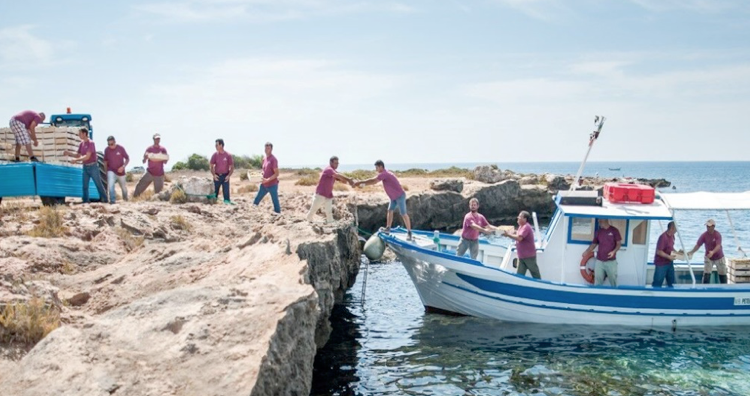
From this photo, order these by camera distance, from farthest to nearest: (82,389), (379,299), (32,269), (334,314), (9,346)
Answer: (379,299), (334,314), (32,269), (9,346), (82,389)

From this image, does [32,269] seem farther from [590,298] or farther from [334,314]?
[590,298]

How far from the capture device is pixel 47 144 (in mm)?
18141

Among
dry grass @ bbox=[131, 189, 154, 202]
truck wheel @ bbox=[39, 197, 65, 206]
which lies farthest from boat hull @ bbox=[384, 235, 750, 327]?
truck wheel @ bbox=[39, 197, 65, 206]

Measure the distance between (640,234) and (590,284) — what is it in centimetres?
161

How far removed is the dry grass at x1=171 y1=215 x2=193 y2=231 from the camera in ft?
47.8

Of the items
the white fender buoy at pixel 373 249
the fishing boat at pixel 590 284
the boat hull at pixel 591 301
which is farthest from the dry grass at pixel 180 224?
the boat hull at pixel 591 301

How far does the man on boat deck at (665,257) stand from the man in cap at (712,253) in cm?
67

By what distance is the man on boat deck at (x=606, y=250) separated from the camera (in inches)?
582

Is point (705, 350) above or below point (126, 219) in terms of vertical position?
below

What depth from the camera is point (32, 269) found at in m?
10.1

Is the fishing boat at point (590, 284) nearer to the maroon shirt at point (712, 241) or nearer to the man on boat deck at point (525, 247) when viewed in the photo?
the man on boat deck at point (525, 247)

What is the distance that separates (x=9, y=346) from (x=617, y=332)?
12329 millimetres

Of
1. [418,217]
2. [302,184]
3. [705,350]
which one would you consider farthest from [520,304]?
[302,184]

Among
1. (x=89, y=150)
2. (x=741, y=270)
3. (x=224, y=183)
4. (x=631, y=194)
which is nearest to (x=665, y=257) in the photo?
(x=631, y=194)
